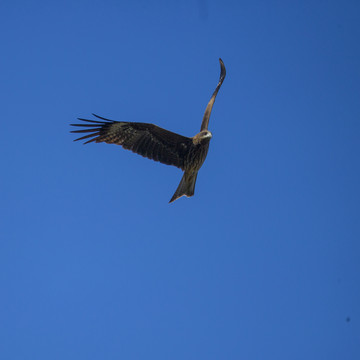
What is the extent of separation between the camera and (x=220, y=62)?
8.88 metres

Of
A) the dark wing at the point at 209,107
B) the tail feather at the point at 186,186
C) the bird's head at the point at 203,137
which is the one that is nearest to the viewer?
the bird's head at the point at 203,137

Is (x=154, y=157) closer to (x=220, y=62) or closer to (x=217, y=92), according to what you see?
(x=217, y=92)

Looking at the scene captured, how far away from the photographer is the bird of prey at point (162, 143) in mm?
7961

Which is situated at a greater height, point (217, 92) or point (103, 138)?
point (217, 92)

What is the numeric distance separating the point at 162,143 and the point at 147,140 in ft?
0.75

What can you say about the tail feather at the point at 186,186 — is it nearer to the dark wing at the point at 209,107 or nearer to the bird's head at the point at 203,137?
the bird's head at the point at 203,137

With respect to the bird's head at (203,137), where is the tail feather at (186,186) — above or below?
below

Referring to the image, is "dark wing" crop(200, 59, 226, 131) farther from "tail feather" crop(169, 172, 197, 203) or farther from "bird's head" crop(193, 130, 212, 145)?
"tail feather" crop(169, 172, 197, 203)

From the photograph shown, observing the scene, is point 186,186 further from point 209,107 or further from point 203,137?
point 209,107

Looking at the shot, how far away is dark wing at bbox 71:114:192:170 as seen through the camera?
8.01 metres

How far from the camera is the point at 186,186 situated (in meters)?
8.20

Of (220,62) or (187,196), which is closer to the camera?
(187,196)

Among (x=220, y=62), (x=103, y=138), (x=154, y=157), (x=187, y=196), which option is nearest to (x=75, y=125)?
(x=103, y=138)

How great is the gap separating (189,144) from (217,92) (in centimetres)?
101
